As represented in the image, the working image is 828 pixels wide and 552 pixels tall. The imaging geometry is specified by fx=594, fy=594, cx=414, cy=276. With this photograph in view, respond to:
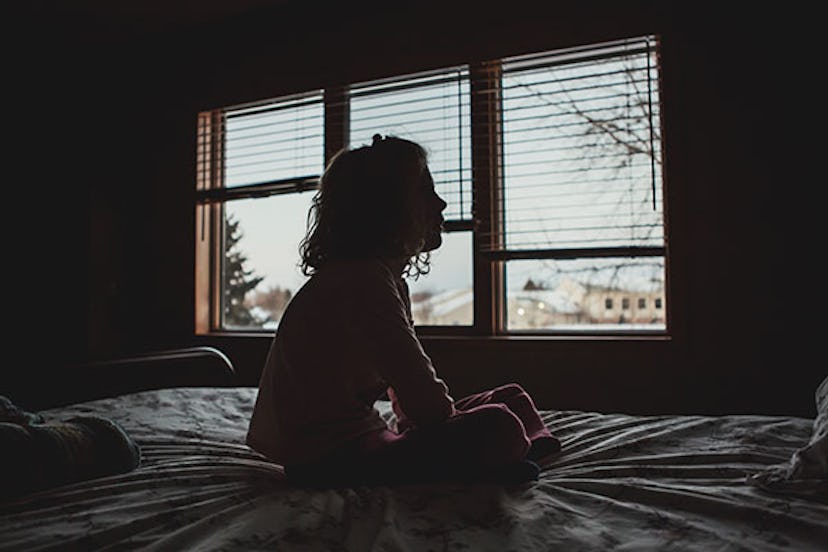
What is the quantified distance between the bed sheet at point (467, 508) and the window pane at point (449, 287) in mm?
1418

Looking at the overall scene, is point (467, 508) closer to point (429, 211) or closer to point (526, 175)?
point (429, 211)

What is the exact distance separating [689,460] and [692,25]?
1810 mm

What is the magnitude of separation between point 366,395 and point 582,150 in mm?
1700

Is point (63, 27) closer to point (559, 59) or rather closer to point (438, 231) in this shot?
point (559, 59)

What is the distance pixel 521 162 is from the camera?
8.18 ft

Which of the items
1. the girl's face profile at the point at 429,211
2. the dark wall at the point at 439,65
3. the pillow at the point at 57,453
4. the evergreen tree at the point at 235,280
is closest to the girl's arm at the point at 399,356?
the girl's face profile at the point at 429,211

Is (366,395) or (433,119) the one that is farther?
(433,119)

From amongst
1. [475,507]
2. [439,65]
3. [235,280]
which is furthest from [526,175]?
[475,507]

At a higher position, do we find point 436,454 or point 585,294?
point 585,294

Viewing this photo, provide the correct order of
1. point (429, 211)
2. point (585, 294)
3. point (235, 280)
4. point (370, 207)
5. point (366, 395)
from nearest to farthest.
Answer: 1. point (366, 395)
2. point (370, 207)
3. point (429, 211)
4. point (585, 294)
5. point (235, 280)

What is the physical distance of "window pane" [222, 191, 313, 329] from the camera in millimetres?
2965

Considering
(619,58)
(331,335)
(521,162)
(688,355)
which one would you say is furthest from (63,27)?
(688,355)

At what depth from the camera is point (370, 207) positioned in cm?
119

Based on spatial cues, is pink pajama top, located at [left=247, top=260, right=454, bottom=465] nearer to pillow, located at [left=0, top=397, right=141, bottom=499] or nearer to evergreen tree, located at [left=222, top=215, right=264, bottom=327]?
pillow, located at [left=0, top=397, right=141, bottom=499]
